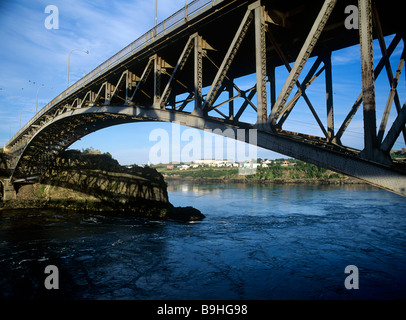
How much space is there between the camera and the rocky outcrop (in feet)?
82.5

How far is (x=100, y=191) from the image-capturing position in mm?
26875

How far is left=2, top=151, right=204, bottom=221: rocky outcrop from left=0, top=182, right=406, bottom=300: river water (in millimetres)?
5701

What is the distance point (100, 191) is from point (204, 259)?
772 inches

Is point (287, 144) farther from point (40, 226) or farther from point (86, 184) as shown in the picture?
point (86, 184)

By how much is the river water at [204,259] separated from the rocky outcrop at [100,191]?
570 cm

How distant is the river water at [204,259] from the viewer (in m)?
8.15

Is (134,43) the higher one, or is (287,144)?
(134,43)

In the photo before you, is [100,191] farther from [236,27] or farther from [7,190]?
[236,27]

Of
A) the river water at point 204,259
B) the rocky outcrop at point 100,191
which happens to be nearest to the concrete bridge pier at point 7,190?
the rocky outcrop at point 100,191

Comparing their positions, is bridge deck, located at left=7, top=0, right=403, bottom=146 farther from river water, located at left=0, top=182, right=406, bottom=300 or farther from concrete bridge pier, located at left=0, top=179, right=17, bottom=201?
concrete bridge pier, located at left=0, top=179, right=17, bottom=201

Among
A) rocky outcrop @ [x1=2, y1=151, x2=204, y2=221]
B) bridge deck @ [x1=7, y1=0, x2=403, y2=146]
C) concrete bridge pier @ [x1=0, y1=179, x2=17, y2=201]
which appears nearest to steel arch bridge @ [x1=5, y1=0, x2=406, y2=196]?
bridge deck @ [x1=7, y1=0, x2=403, y2=146]
